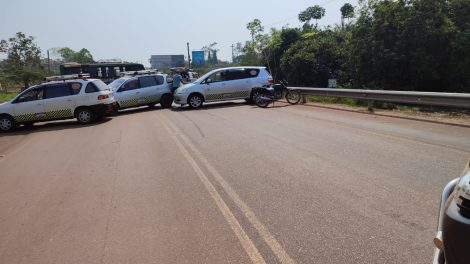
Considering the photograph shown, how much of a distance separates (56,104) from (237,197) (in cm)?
1331

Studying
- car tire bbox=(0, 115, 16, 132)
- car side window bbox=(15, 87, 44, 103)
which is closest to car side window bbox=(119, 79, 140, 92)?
car side window bbox=(15, 87, 44, 103)

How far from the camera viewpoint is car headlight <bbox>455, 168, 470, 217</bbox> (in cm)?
206

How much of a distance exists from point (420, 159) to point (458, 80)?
1930 cm

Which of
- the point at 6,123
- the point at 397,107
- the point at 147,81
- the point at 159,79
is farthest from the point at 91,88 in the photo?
the point at 397,107

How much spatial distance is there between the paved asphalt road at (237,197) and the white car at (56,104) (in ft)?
19.5

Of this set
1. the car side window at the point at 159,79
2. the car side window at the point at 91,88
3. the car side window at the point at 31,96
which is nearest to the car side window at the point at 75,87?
the car side window at the point at 91,88

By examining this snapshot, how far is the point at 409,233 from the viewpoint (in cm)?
417

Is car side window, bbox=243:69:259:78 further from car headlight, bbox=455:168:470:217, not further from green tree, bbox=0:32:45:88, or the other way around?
green tree, bbox=0:32:45:88

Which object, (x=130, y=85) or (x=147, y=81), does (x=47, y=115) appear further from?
(x=147, y=81)

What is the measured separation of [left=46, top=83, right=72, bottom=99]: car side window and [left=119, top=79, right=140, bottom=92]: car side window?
388 cm

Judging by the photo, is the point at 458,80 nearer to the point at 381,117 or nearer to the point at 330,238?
the point at 381,117

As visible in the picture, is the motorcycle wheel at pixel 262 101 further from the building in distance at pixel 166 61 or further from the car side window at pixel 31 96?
the building in distance at pixel 166 61

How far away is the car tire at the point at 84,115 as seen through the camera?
1695 cm

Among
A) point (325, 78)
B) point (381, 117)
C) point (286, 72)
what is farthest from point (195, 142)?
point (286, 72)
